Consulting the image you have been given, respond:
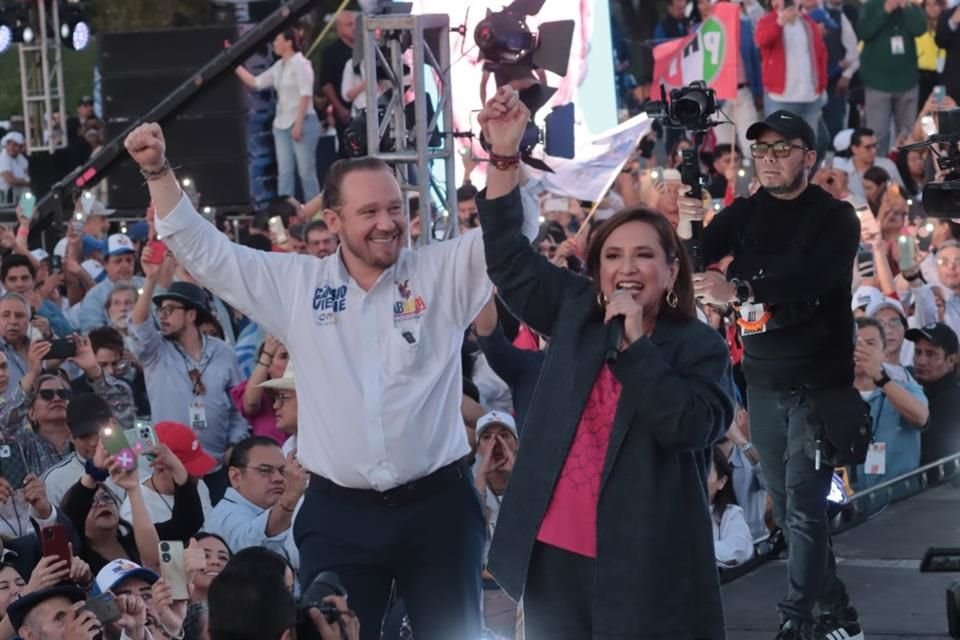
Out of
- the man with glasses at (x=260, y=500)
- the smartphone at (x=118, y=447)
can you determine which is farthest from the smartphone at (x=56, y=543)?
the man with glasses at (x=260, y=500)

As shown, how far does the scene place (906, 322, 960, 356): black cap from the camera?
36.2ft

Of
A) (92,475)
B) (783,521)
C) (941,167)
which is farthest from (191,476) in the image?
(941,167)

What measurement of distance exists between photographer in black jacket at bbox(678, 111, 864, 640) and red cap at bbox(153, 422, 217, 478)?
315 centimetres

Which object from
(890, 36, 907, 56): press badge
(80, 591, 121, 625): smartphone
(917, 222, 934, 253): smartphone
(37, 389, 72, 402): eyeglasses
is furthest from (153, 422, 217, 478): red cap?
(890, 36, 907, 56): press badge

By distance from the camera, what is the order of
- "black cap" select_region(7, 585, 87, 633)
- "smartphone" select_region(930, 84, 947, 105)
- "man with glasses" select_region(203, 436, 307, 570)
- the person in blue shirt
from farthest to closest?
"smartphone" select_region(930, 84, 947, 105)
the person in blue shirt
"man with glasses" select_region(203, 436, 307, 570)
"black cap" select_region(7, 585, 87, 633)

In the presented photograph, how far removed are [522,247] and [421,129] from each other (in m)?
4.90

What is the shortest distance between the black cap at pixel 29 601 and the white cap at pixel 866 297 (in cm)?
610

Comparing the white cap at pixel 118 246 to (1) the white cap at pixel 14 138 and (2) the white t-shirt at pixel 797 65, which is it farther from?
(1) the white cap at pixel 14 138

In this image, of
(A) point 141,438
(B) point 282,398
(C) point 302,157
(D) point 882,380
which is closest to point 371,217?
(A) point 141,438

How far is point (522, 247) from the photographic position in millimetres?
4973

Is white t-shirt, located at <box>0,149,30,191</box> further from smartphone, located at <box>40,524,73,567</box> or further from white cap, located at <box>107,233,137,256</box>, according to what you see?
smartphone, located at <box>40,524,73,567</box>

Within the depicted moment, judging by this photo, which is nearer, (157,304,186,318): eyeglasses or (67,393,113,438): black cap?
(67,393,113,438): black cap

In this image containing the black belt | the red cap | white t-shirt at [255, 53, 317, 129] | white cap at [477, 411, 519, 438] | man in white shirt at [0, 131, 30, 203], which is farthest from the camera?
man in white shirt at [0, 131, 30, 203]

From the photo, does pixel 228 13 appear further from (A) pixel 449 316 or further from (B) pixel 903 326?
(A) pixel 449 316
